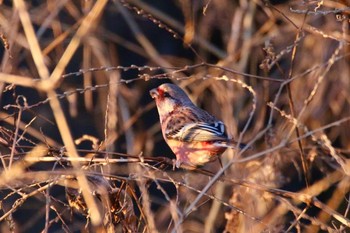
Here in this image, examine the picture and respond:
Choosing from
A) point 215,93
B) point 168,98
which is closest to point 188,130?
point 168,98

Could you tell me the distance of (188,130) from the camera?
578cm

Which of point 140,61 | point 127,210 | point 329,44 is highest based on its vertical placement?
point 127,210

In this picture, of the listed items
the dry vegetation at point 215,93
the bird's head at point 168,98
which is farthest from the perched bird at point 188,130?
the dry vegetation at point 215,93

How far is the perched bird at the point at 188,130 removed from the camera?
17.9 feet

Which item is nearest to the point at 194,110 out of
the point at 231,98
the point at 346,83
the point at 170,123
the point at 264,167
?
the point at 170,123

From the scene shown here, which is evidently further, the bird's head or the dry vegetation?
the bird's head

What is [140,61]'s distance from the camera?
34.8 ft

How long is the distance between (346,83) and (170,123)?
2.58 meters

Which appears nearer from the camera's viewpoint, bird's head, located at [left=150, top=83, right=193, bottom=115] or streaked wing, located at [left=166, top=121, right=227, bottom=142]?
streaked wing, located at [left=166, top=121, right=227, bottom=142]

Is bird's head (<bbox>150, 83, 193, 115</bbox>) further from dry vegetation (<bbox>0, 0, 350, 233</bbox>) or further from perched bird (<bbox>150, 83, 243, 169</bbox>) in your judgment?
dry vegetation (<bbox>0, 0, 350, 233</bbox>)

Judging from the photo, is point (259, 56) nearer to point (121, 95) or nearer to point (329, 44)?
point (329, 44)

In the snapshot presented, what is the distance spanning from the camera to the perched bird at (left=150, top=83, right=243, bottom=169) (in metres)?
5.45

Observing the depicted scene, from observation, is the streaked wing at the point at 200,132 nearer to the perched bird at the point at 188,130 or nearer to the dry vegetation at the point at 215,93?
the perched bird at the point at 188,130

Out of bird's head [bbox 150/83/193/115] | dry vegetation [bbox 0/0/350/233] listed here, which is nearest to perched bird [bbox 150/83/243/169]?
bird's head [bbox 150/83/193/115]
